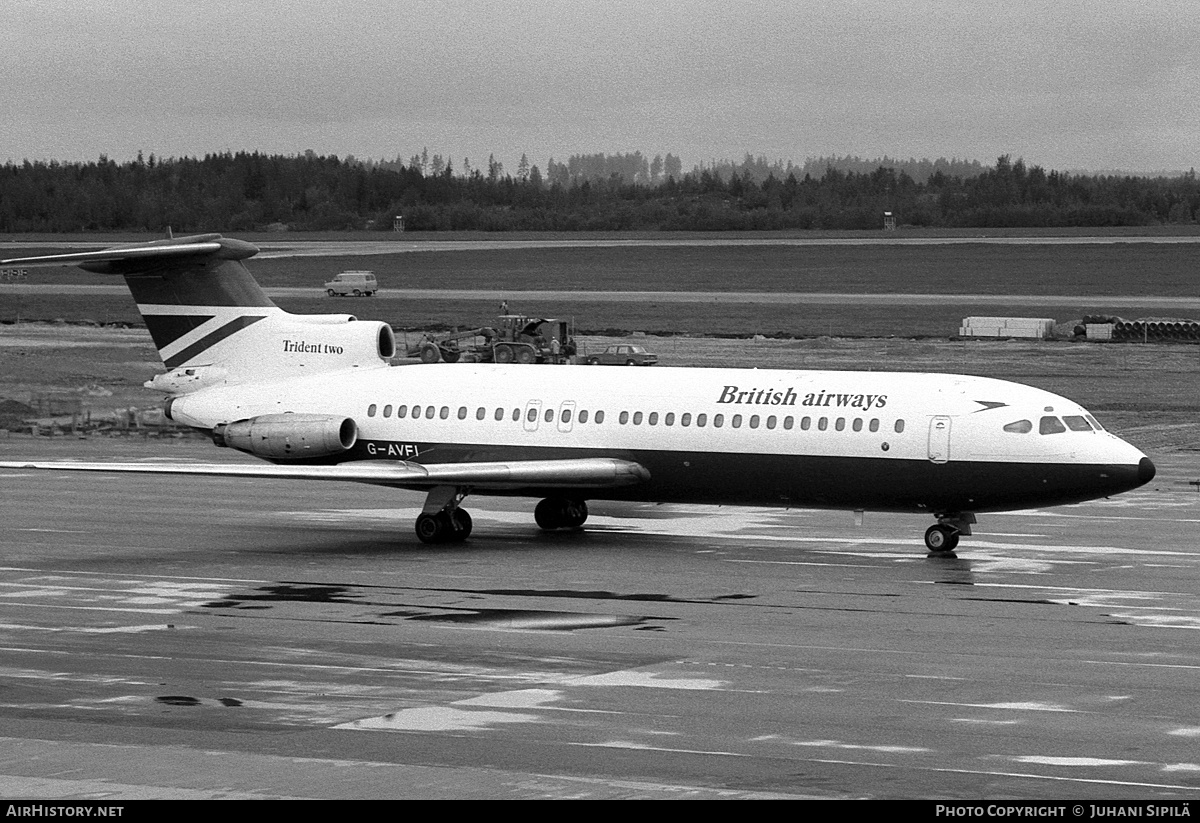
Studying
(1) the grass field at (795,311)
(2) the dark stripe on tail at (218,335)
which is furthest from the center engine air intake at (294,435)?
(1) the grass field at (795,311)

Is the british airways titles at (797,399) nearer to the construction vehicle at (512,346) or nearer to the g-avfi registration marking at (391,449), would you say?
the g-avfi registration marking at (391,449)

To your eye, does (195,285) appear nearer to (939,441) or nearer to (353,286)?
(939,441)

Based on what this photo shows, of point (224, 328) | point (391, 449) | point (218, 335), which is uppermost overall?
point (224, 328)

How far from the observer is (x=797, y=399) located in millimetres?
31812

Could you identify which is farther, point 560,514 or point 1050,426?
point 560,514

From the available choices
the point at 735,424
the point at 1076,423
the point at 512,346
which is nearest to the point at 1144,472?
the point at 1076,423

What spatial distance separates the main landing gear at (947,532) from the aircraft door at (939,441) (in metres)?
1.26

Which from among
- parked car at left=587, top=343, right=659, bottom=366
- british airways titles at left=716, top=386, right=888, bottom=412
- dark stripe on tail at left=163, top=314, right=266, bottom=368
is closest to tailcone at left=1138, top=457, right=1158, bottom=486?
british airways titles at left=716, top=386, right=888, bottom=412

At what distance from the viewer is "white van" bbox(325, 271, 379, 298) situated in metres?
105

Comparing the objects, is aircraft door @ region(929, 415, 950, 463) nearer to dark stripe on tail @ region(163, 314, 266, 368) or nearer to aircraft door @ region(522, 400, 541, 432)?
aircraft door @ region(522, 400, 541, 432)

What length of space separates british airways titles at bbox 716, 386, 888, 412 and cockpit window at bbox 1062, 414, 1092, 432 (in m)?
3.00

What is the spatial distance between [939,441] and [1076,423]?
2.37 metres
